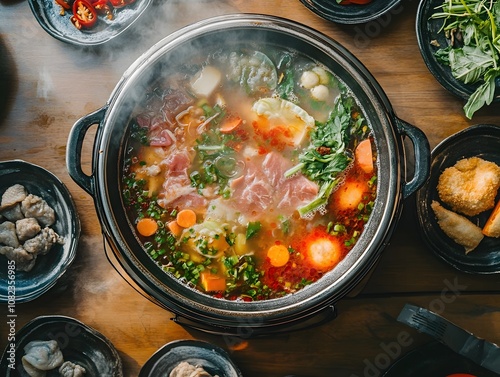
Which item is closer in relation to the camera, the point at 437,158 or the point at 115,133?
the point at 115,133

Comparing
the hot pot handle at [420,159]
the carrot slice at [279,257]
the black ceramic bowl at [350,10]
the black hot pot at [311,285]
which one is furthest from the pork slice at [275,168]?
the black ceramic bowl at [350,10]

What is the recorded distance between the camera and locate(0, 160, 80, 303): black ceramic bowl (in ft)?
10.3

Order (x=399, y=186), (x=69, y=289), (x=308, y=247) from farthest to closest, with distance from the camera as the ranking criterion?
1. (x=69, y=289)
2. (x=308, y=247)
3. (x=399, y=186)

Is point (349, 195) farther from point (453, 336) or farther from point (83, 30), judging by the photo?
point (83, 30)

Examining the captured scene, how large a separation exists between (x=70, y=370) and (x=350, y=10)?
2.51m

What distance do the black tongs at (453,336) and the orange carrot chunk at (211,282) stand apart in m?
0.94

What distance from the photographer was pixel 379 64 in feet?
10.7

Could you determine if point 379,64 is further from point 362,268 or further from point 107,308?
point 107,308

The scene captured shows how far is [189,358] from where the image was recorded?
312 centimetres

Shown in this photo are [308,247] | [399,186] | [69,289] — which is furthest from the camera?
[69,289]

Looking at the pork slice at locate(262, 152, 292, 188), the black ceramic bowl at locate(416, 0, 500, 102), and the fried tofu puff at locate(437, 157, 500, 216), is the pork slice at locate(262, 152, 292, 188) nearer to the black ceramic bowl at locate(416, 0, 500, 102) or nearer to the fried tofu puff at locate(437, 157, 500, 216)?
Answer: the fried tofu puff at locate(437, 157, 500, 216)

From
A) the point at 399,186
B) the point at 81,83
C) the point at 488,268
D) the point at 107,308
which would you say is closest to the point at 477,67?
the point at 399,186

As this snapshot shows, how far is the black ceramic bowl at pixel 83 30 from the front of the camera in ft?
10.5

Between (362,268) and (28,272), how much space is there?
1829 millimetres
